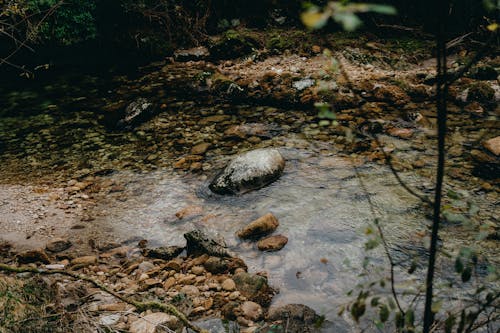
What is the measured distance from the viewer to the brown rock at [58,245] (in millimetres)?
3891

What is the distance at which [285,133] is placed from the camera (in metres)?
5.82

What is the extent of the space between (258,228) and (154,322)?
150cm

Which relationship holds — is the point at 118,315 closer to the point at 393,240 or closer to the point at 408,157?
the point at 393,240

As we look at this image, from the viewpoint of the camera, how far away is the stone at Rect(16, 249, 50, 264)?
3.61 m

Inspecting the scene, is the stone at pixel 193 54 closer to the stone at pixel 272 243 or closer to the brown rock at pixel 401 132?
the brown rock at pixel 401 132

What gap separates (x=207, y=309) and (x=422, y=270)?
1835mm

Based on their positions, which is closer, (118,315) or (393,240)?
(118,315)

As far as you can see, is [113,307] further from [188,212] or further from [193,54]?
[193,54]

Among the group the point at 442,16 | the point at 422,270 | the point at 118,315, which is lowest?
the point at 422,270

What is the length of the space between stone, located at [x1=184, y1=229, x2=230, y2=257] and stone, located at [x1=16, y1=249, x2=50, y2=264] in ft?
4.37

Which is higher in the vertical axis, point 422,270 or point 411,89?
point 411,89

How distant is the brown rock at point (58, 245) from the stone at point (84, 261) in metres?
0.32

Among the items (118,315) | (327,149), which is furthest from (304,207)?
(118,315)

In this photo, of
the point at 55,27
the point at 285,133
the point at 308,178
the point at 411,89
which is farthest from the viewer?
the point at 55,27
